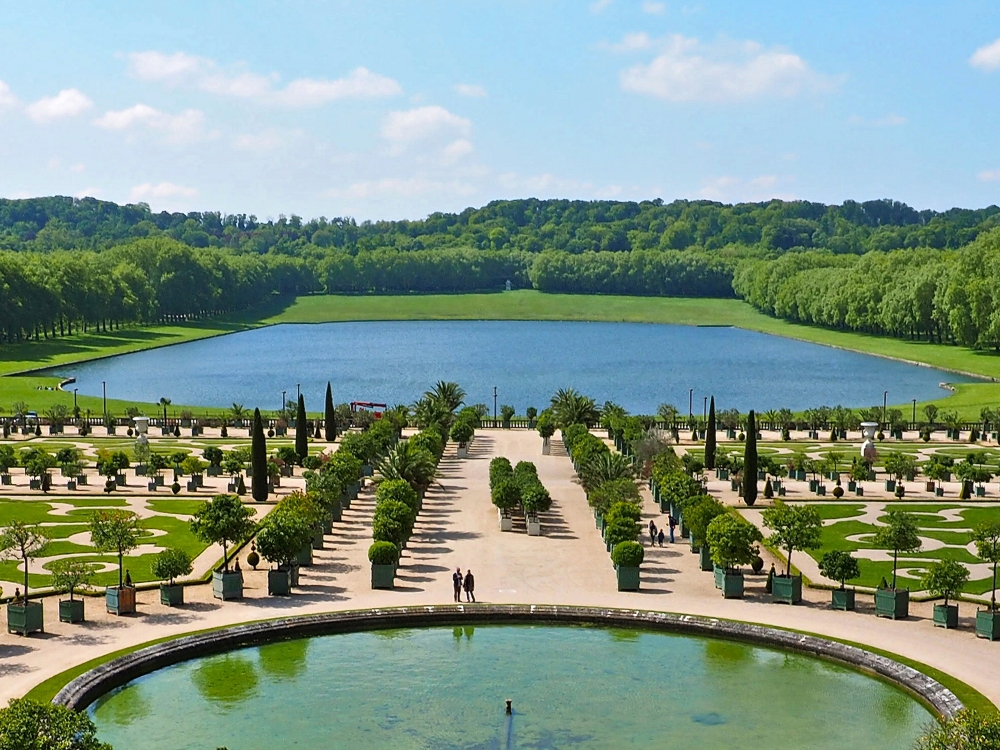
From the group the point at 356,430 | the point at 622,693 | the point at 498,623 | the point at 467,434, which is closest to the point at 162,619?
the point at 498,623

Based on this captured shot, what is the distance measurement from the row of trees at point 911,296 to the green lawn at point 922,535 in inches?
3161

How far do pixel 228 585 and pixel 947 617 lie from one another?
18.1 m

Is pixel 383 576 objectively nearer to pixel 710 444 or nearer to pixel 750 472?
pixel 750 472

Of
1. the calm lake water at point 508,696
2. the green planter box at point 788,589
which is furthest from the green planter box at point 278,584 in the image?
the green planter box at point 788,589

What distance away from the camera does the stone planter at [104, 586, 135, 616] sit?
34.8 meters

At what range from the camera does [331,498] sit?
4734 centimetres

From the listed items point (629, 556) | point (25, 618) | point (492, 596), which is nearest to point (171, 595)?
point (25, 618)

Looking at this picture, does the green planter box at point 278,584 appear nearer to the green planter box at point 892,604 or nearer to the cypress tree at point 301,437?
the green planter box at point 892,604

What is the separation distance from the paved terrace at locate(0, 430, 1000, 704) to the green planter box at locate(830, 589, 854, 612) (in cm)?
40

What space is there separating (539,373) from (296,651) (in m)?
93.3

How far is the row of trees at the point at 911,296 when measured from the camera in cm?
13375

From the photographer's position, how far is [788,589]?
121ft

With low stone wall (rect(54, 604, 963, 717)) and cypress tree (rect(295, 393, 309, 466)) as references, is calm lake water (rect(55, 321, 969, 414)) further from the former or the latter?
low stone wall (rect(54, 604, 963, 717))

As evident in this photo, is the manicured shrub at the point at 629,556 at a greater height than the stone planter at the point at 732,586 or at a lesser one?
greater
